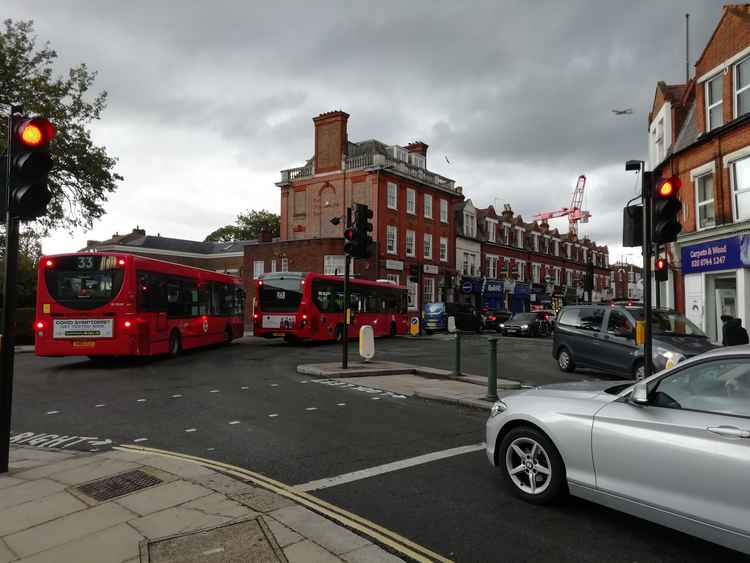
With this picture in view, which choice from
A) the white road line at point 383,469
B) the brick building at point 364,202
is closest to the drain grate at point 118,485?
the white road line at point 383,469

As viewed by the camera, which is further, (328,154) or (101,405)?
(328,154)

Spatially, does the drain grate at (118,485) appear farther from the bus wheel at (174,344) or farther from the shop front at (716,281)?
the shop front at (716,281)

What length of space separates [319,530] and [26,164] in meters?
4.21

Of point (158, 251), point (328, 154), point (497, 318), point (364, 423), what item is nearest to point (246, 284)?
point (328, 154)

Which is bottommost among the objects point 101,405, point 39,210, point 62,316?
point 101,405

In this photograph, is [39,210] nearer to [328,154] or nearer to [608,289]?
[328,154]

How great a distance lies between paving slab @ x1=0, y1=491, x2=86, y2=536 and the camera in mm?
3589

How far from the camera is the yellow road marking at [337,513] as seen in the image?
326cm

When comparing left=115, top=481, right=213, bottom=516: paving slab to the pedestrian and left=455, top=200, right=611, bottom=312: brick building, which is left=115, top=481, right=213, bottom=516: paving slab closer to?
the pedestrian

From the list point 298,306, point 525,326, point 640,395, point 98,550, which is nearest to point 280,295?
point 298,306

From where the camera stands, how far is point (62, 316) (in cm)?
1244

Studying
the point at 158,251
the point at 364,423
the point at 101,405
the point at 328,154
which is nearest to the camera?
the point at 364,423

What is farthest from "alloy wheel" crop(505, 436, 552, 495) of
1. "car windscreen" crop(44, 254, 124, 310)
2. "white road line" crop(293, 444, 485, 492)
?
"car windscreen" crop(44, 254, 124, 310)

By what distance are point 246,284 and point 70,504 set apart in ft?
119
